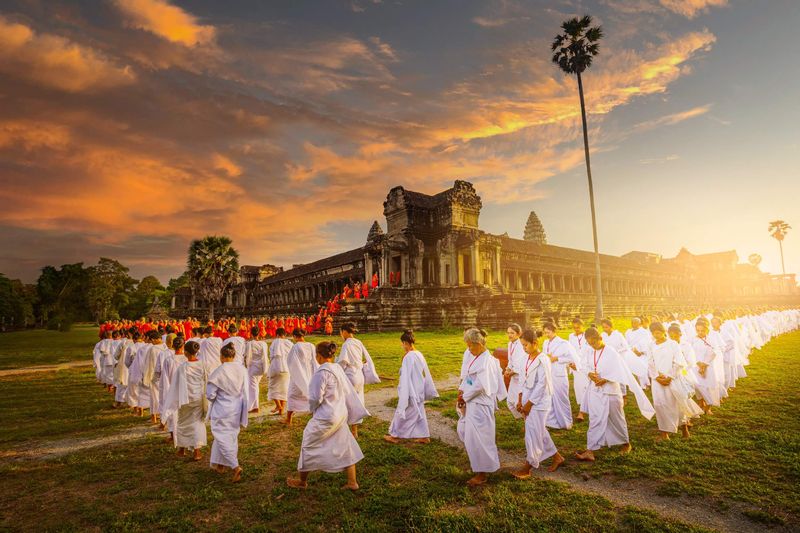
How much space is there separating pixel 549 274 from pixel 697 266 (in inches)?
2316

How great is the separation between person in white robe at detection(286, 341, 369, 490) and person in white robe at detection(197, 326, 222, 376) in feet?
17.8

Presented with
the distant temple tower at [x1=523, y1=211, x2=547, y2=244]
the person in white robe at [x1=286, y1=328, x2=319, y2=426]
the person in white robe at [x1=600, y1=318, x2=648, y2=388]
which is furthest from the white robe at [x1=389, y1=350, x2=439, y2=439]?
the distant temple tower at [x1=523, y1=211, x2=547, y2=244]

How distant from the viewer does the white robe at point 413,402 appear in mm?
6925

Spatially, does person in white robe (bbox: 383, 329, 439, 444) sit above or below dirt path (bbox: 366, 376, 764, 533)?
above

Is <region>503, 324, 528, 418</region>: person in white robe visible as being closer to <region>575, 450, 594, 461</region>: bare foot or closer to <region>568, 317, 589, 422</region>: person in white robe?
<region>568, 317, 589, 422</region>: person in white robe

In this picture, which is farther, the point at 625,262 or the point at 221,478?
the point at 625,262

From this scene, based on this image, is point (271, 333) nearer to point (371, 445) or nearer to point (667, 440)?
point (371, 445)

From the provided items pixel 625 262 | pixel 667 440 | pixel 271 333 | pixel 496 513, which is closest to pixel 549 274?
pixel 625 262

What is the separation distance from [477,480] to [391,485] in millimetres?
1114

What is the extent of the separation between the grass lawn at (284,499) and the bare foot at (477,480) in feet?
0.36

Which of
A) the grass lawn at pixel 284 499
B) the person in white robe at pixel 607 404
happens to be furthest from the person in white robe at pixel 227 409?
the person in white robe at pixel 607 404

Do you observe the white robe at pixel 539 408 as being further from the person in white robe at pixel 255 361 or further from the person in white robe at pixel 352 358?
the person in white robe at pixel 255 361

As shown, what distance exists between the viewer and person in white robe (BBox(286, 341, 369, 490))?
16.7 ft

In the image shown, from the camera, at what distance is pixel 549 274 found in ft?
162
